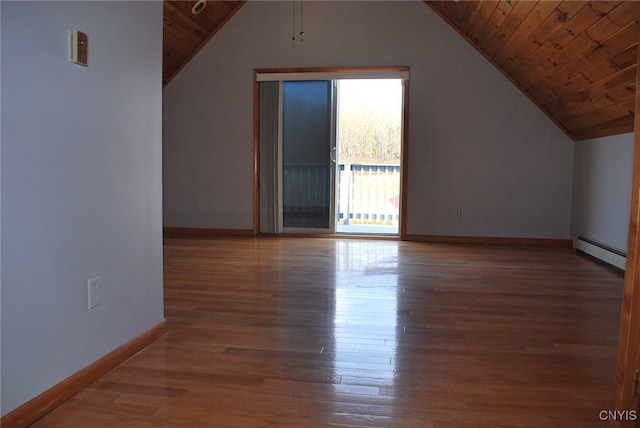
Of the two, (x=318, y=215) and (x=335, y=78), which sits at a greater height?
(x=335, y=78)

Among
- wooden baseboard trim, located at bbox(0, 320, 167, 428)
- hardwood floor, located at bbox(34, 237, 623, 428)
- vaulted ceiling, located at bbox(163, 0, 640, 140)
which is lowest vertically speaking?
hardwood floor, located at bbox(34, 237, 623, 428)

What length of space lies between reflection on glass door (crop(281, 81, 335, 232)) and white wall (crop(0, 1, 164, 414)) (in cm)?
375

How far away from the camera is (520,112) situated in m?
5.41

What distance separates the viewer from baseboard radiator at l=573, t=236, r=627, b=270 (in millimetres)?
3975

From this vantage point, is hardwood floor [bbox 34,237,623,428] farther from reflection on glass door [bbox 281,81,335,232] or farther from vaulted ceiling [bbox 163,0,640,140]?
reflection on glass door [bbox 281,81,335,232]

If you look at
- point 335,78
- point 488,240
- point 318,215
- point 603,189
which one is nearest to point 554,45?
point 603,189

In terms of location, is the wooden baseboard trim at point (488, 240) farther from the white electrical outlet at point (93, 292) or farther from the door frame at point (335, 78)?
the white electrical outlet at point (93, 292)

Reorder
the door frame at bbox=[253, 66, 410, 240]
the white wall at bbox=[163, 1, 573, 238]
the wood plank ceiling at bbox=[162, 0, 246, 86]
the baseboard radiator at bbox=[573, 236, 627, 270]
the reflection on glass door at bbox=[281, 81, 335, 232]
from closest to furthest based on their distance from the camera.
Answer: the baseboard radiator at bbox=[573, 236, 627, 270], the wood plank ceiling at bbox=[162, 0, 246, 86], the white wall at bbox=[163, 1, 573, 238], the door frame at bbox=[253, 66, 410, 240], the reflection on glass door at bbox=[281, 81, 335, 232]

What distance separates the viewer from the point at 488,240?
5570 millimetres

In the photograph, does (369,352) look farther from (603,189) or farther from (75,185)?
(603,189)

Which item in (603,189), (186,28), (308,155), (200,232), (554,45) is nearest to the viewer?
(554,45)

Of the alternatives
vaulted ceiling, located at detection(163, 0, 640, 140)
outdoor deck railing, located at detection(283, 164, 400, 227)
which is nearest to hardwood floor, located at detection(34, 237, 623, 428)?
vaulted ceiling, located at detection(163, 0, 640, 140)

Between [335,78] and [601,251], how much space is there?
10.5 ft

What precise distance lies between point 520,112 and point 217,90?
11.2 ft
